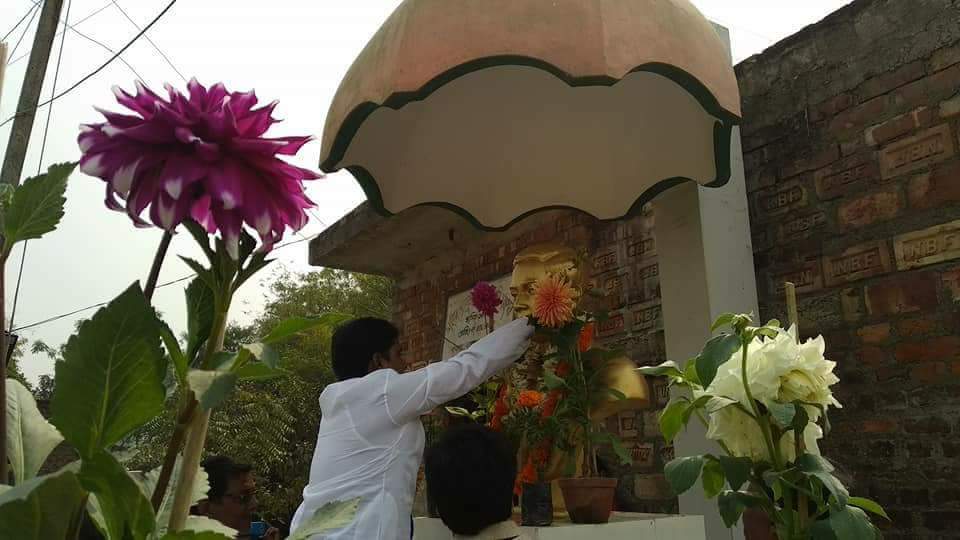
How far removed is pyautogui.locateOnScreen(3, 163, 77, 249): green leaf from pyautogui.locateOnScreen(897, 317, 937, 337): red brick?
8.52ft

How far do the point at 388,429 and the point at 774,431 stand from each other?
1150 millimetres

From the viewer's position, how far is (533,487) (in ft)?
7.30

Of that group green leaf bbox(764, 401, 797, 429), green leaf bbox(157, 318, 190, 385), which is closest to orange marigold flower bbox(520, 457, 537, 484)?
green leaf bbox(764, 401, 797, 429)

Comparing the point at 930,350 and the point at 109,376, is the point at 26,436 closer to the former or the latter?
the point at 109,376

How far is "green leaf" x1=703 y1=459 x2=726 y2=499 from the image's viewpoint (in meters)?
1.65

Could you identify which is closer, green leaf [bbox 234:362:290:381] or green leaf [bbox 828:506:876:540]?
green leaf [bbox 234:362:290:381]

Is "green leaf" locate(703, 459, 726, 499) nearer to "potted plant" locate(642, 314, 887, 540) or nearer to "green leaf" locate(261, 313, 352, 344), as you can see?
"potted plant" locate(642, 314, 887, 540)

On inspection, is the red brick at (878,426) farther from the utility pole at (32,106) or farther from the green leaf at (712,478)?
the utility pole at (32,106)

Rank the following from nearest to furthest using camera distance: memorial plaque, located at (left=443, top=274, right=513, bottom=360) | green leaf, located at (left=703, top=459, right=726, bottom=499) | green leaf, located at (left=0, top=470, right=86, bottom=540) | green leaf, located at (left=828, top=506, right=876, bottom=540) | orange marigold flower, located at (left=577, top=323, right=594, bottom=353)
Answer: green leaf, located at (left=0, top=470, right=86, bottom=540) → green leaf, located at (left=828, top=506, right=876, bottom=540) → green leaf, located at (left=703, top=459, right=726, bottom=499) → orange marigold flower, located at (left=577, top=323, right=594, bottom=353) → memorial plaque, located at (left=443, top=274, right=513, bottom=360)

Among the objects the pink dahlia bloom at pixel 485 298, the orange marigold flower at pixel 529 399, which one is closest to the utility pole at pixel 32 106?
the pink dahlia bloom at pixel 485 298

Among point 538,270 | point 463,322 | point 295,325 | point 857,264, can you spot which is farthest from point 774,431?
point 463,322

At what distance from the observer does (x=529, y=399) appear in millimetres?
2338

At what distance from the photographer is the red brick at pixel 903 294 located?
2535mm

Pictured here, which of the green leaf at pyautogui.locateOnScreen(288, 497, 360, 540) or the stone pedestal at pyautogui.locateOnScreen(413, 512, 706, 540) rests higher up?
the green leaf at pyautogui.locateOnScreen(288, 497, 360, 540)
